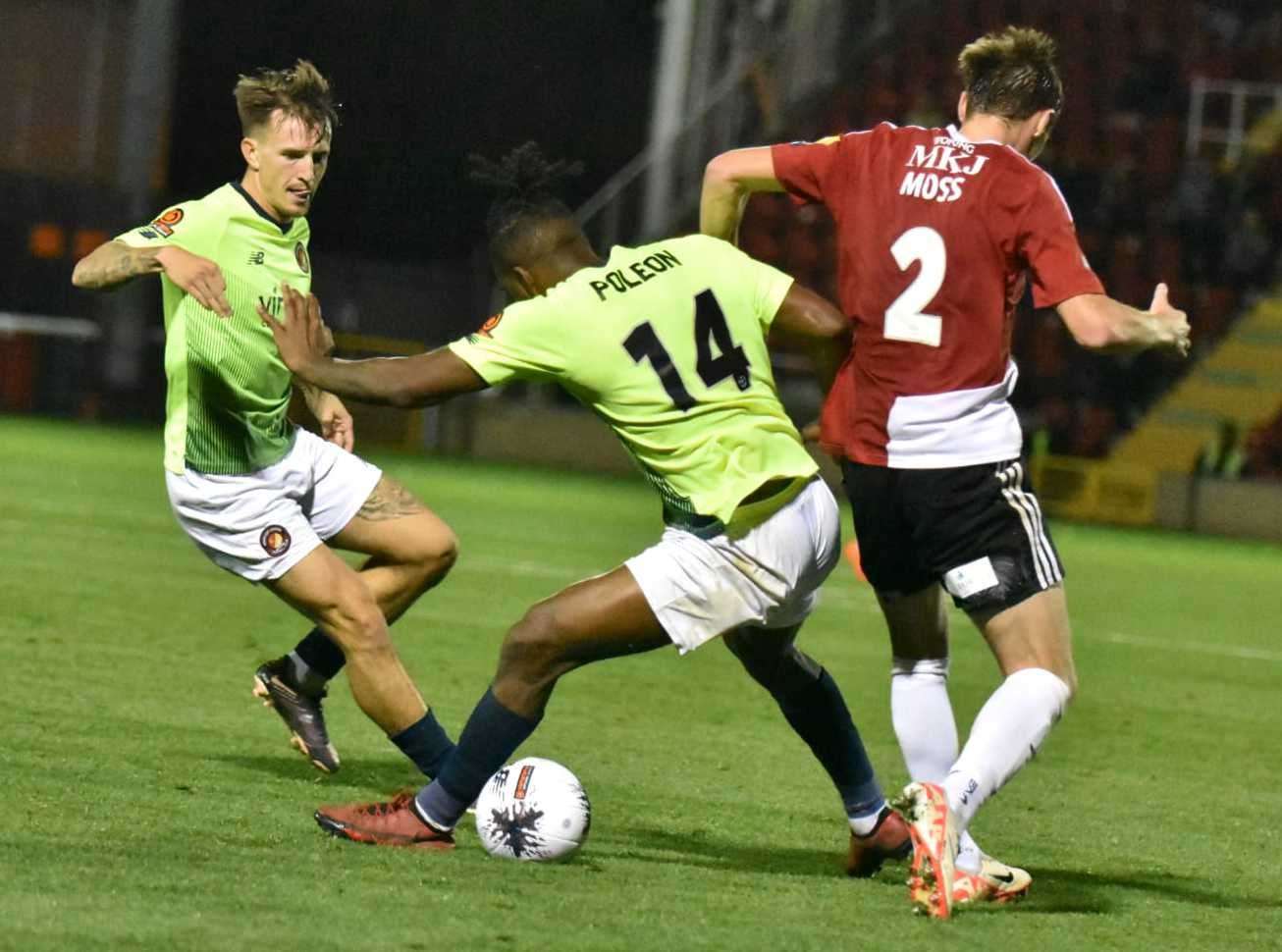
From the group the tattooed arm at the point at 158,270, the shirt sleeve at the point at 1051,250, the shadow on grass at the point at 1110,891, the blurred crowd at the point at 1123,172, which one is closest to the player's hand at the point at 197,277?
the tattooed arm at the point at 158,270

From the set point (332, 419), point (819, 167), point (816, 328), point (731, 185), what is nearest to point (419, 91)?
point (332, 419)

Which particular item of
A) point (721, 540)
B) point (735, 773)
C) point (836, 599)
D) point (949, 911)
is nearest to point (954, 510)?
point (721, 540)

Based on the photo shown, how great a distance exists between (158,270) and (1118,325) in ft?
8.80

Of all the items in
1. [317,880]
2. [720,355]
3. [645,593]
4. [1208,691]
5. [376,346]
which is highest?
[720,355]

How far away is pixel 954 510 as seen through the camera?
5195mm

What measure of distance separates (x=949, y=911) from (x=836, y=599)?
839cm

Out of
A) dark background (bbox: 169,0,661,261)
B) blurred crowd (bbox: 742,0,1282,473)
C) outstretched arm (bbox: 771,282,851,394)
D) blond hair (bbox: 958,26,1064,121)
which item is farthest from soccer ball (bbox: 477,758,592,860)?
dark background (bbox: 169,0,661,261)

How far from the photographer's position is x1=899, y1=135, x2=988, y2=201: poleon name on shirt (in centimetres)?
525

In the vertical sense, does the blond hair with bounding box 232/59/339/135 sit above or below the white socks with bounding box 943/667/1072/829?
above

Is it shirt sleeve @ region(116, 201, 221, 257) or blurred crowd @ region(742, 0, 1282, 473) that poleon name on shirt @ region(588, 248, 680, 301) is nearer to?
shirt sleeve @ region(116, 201, 221, 257)

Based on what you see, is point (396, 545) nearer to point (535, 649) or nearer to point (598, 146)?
point (535, 649)

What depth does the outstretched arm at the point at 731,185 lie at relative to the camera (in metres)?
5.61

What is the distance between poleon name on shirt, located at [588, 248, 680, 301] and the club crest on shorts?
1.45 meters

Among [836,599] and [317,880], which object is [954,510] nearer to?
[317,880]
